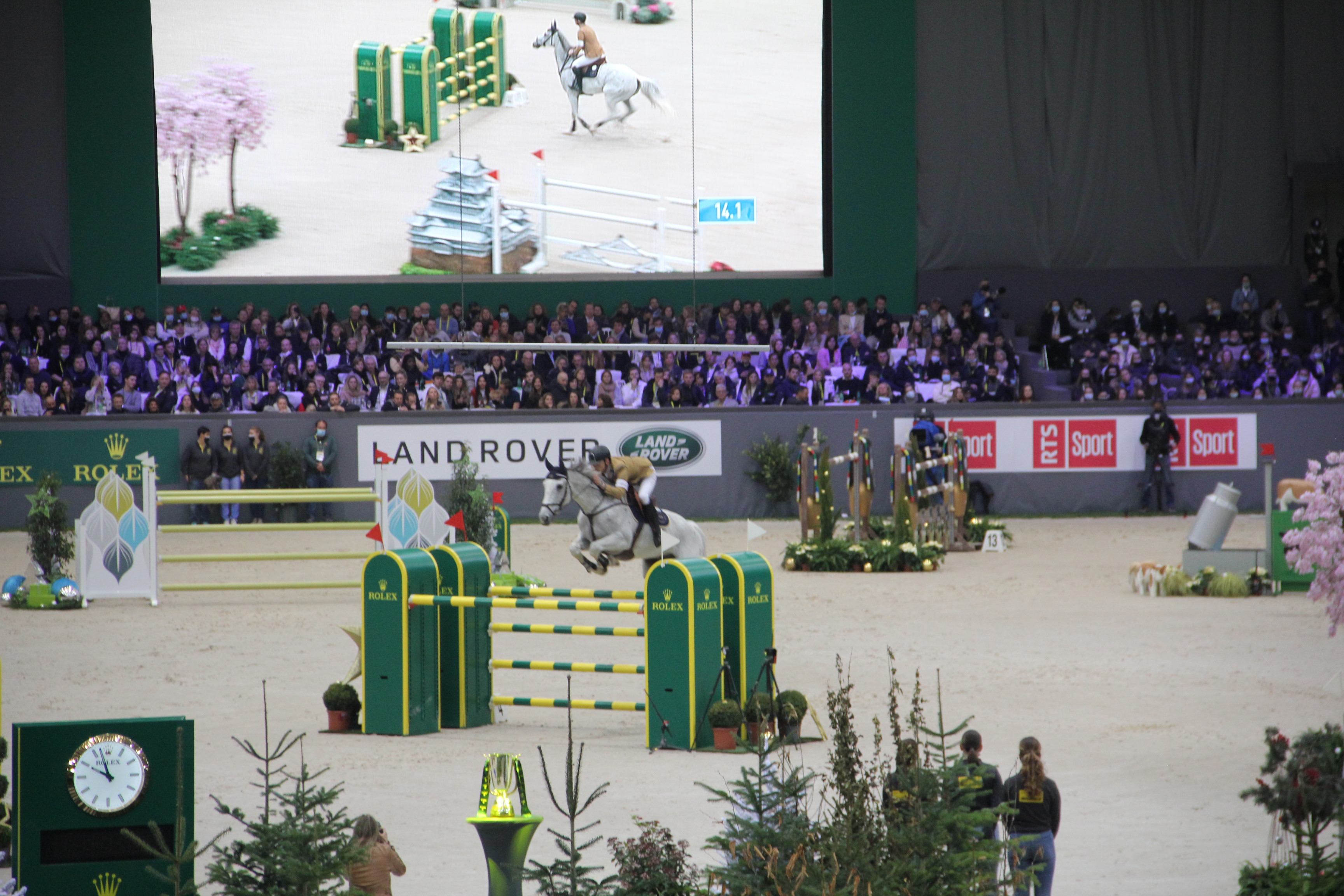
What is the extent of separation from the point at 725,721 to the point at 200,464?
17021 mm

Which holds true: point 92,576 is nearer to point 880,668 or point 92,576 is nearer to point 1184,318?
point 880,668

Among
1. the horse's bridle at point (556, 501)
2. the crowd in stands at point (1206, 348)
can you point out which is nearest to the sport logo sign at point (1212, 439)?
the crowd in stands at point (1206, 348)

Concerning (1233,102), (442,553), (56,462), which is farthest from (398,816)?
(1233,102)

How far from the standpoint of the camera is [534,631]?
425 inches

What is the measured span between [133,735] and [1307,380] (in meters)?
26.5

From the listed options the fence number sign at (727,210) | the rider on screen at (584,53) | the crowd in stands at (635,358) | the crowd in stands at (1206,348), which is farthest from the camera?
the fence number sign at (727,210)

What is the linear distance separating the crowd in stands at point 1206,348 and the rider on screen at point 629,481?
16550 mm

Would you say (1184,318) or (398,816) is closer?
(398,816)

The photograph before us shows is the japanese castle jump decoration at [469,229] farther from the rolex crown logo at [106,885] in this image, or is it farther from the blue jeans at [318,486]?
the rolex crown logo at [106,885]

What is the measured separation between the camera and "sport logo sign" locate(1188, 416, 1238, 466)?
26.6 meters

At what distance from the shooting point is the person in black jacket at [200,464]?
2502cm

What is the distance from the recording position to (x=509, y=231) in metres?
29.2

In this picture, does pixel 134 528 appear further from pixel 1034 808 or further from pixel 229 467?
pixel 1034 808

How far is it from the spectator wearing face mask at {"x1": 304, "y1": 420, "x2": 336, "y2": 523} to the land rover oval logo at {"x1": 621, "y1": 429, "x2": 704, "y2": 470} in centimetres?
498
